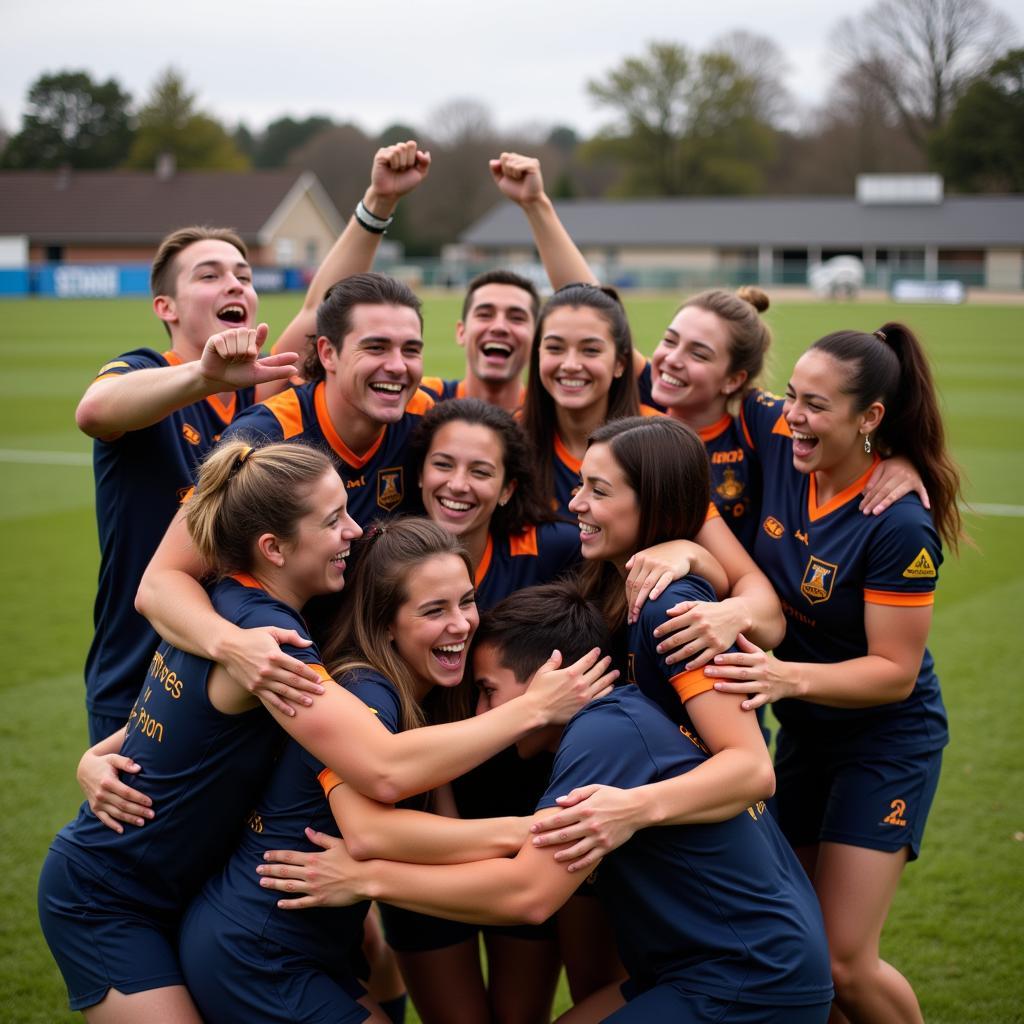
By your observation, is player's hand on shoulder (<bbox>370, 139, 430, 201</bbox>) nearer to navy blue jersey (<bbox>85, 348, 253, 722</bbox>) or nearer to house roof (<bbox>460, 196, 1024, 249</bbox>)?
navy blue jersey (<bbox>85, 348, 253, 722</bbox>)

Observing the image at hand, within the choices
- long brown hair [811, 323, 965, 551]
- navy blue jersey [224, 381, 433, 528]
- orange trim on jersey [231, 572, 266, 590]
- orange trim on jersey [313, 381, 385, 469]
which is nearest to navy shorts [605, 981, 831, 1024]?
orange trim on jersey [231, 572, 266, 590]

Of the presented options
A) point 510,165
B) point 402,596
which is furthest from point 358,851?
point 510,165

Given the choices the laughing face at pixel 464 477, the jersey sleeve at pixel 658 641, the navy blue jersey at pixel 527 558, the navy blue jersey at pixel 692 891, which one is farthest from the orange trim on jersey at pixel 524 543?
the navy blue jersey at pixel 692 891

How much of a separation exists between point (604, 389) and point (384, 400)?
0.97 m

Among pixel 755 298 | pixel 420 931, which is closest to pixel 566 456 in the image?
pixel 755 298

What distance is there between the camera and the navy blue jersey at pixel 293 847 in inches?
123

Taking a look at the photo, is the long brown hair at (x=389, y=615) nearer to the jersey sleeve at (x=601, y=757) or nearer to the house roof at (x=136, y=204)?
the jersey sleeve at (x=601, y=757)

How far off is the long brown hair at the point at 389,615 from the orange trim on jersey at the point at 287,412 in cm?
82

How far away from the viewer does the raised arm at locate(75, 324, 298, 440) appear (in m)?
3.66

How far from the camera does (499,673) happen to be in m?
3.53

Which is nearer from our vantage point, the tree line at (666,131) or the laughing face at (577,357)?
the laughing face at (577,357)

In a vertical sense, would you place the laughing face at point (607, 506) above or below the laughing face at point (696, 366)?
below

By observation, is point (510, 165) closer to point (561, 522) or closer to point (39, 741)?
point (561, 522)

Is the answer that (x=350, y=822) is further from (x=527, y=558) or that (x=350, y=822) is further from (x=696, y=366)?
(x=696, y=366)
